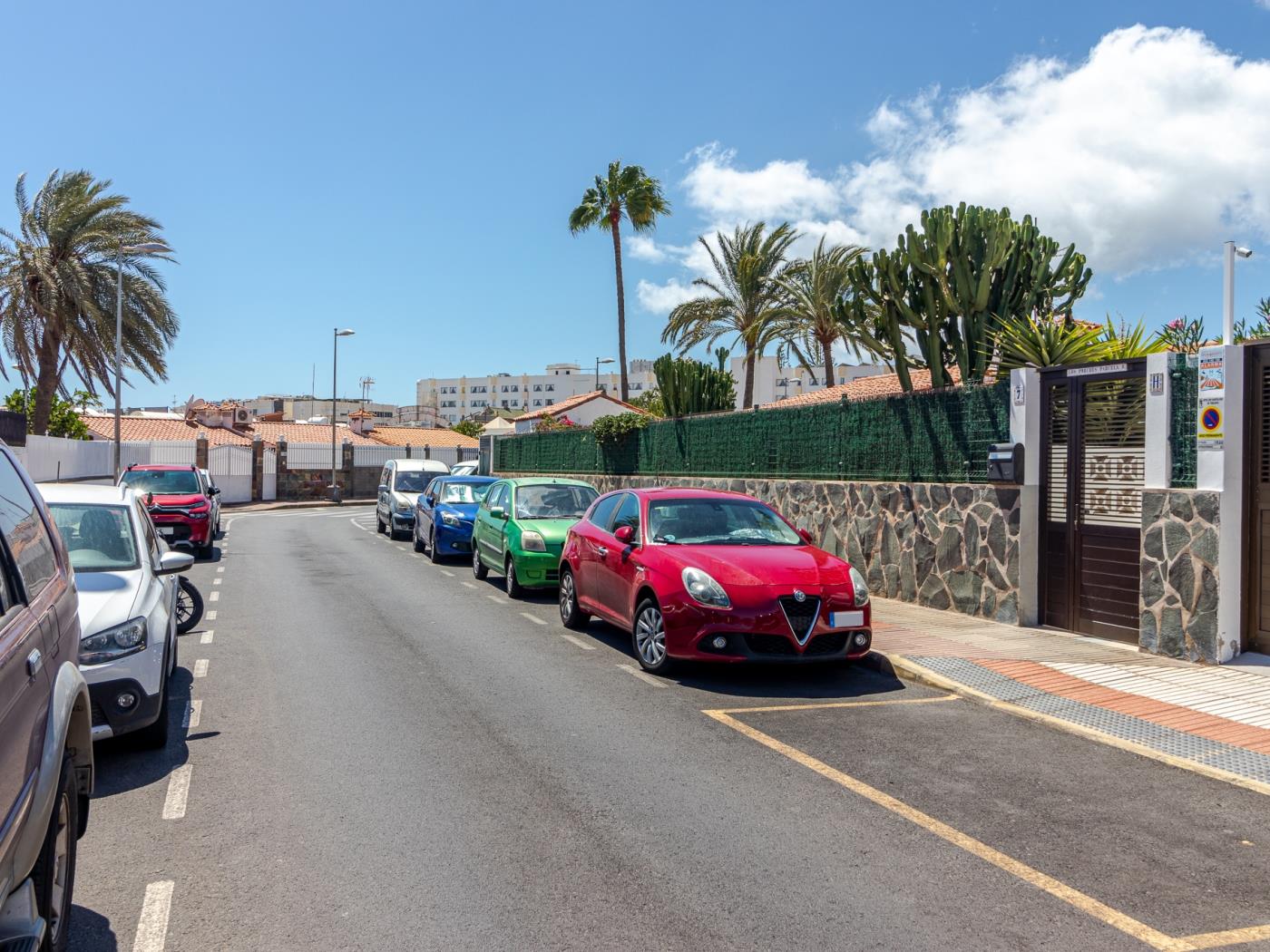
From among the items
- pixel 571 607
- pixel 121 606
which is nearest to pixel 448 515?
pixel 571 607

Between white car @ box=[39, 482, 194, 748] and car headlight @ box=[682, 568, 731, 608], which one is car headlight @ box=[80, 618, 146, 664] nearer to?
white car @ box=[39, 482, 194, 748]

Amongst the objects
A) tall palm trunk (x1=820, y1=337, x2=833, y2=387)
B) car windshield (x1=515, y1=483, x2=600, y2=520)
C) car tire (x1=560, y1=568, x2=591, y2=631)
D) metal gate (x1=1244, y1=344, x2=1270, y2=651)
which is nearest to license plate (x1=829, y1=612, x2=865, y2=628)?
metal gate (x1=1244, y1=344, x2=1270, y2=651)

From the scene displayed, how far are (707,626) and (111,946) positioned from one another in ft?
17.2

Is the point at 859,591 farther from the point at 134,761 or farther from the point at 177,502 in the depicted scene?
the point at 177,502

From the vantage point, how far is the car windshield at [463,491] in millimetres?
20812

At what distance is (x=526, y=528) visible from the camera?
14273 millimetres

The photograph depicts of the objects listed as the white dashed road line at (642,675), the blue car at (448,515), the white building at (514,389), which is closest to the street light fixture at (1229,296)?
the white dashed road line at (642,675)

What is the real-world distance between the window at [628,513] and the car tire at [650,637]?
1.06 m

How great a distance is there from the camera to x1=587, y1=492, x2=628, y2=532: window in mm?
10930

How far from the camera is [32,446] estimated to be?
22891 millimetres

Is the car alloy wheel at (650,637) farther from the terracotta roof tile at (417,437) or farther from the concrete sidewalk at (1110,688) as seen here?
the terracotta roof tile at (417,437)

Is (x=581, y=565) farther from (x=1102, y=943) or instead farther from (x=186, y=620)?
(x=1102, y=943)

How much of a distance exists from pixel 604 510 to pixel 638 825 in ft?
20.5

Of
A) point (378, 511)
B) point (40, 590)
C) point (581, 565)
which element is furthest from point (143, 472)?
point (40, 590)
